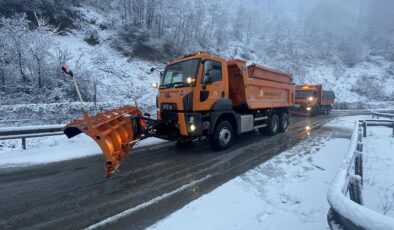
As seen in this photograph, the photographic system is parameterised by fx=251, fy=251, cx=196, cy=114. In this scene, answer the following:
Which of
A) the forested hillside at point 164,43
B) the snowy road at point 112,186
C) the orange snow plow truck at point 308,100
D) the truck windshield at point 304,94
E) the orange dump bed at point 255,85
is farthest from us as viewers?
the truck windshield at point 304,94

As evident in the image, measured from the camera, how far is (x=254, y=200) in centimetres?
467

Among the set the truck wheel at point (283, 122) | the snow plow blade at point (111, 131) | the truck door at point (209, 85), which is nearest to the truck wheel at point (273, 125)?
the truck wheel at point (283, 122)

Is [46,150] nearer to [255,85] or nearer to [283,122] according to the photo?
[255,85]

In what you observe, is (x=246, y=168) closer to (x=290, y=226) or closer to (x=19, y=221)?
(x=290, y=226)

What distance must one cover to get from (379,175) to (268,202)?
3.78 m

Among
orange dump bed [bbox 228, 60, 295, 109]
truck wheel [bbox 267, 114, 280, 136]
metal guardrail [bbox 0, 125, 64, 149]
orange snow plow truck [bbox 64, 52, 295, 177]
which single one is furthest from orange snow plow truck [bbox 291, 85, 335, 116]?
metal guardrail [bbox 0, 125, 64, 149]

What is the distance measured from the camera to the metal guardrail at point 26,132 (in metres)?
8.35

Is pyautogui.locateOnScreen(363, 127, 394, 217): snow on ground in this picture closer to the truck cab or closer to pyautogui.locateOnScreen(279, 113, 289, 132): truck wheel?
pyautogui.locateOnScreen(279, 113, 289, 132): truck wheel

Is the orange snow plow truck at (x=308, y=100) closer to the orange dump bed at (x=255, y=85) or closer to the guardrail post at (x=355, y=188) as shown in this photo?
the orange dump bed at (x=255, y=85)

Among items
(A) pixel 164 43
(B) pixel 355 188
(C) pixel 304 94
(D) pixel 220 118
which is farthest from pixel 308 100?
(B) pixel 355 188

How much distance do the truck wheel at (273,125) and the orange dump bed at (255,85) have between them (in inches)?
24.7

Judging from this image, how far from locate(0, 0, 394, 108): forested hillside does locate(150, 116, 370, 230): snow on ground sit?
1429cm

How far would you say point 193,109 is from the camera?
294 inches

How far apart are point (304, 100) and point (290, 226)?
21.0 meters
